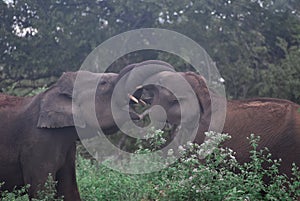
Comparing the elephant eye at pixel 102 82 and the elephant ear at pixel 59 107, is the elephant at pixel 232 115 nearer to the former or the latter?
the elephant eye at pixel 102 82

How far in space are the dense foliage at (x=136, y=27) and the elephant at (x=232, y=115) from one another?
331 inches

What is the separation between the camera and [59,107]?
742cm

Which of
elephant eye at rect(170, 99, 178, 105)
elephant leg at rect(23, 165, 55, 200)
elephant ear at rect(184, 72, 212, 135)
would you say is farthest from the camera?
elephant eye at rect(170, 99, 178, 105)

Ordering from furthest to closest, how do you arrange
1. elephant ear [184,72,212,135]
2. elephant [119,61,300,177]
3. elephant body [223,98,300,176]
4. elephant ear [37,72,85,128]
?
1. elephant ear [184,72,212,135]
2. elephant ear [37,72,85,128]
3. elephant [119,61,300,177]
4. elephant body [223,98,300,176]

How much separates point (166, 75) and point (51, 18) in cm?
1119

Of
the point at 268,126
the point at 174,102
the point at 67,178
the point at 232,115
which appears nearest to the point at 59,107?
the point at 67,178

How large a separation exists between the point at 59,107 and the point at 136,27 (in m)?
12.3

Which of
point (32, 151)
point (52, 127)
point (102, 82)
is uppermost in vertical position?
point (102, 82)

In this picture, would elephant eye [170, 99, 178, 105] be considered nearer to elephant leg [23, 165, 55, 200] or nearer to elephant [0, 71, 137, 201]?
elephant [0, 71, 137, 201]

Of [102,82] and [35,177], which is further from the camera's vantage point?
[102,82]

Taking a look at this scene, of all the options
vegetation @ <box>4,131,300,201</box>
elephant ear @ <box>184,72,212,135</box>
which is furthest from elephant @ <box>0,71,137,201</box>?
vegetation @ <box>4,131,300,201</box>

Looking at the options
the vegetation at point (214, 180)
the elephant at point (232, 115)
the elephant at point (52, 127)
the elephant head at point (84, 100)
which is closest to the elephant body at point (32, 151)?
the elephant at point (52, 127)

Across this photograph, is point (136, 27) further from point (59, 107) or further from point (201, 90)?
point (59, 107)

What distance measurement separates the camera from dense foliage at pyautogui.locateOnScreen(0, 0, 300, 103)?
702 inches
